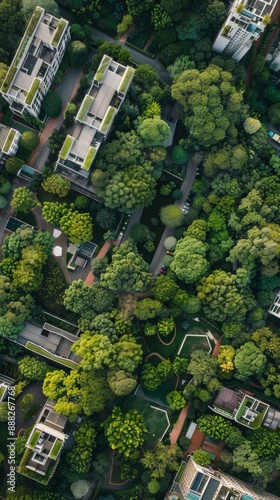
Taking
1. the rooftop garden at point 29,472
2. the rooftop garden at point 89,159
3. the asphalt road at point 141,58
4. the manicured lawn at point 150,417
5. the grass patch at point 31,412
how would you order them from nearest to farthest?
1. the rooftop garden at point 29,472
2. the rooftop garden at point 89,159
3. the grass patch at point 31,412
4. the manicured lawn at point 150,417
5. the asphalt road at point 141,58

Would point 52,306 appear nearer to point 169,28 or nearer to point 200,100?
point 200,100

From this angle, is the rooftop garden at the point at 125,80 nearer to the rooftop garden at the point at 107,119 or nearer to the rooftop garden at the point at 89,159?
the rooftop garden at the point at 107,119

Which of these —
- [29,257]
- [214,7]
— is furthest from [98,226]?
[214,7]

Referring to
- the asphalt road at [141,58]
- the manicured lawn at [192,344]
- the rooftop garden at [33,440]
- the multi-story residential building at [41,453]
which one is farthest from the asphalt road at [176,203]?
the rooftop garden at [33,440]

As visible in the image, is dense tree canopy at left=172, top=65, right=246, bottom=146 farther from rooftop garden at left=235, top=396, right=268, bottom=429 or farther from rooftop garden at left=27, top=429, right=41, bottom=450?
rooftop garden at left=27, top=429, right=41, bottom=450

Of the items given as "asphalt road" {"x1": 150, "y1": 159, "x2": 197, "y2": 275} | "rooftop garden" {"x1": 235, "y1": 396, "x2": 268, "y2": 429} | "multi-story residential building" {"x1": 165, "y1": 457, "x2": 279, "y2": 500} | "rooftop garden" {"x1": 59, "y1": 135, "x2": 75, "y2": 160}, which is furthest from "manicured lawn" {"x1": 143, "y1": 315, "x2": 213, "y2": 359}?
"rooftop garden" {"x1": 59, "y1": 135, "x2": 75, "y2": 160}

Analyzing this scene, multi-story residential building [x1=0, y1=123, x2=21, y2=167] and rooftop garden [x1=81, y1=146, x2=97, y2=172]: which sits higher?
rooftop garden [x1=81, y1=146, x2=97, y2=172]
